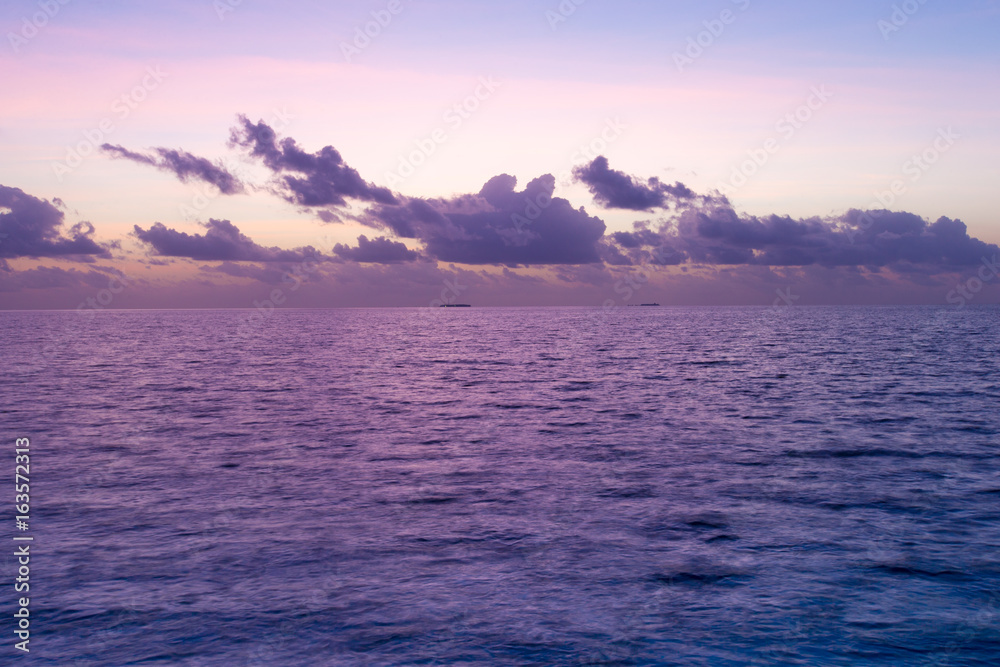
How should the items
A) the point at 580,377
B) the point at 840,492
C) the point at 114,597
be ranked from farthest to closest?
the point at 580,377 < the point at 840,492 < the point at 114,597

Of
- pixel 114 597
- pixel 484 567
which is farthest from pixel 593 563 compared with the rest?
pixel 114 597

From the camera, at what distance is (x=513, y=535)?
17781 mm

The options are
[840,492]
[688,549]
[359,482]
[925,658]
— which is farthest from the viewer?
[359,482]

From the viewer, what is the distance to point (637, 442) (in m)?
30.7

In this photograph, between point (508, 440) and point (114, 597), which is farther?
point (508, 440)

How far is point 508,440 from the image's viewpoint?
31609mm

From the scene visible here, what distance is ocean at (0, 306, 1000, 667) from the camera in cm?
1222

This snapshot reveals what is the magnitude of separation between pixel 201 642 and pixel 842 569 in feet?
45.5

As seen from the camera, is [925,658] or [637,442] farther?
Result: [637,442]

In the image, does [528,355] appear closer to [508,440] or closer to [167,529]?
[508,440]

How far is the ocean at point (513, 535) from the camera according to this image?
40.1 feet

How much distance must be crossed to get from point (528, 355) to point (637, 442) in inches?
2497

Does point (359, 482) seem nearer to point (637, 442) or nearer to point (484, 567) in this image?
point (484, 567)

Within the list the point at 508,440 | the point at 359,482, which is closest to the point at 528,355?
the point at 508,440
